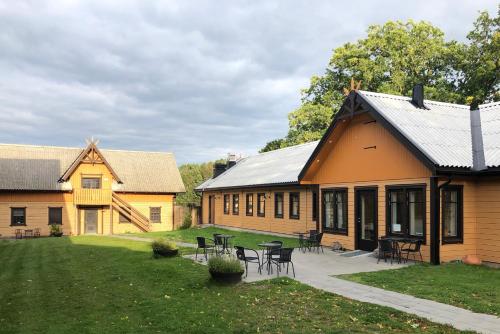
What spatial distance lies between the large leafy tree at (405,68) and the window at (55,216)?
20644mm

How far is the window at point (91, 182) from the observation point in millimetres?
35056

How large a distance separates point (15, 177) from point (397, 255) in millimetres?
28931

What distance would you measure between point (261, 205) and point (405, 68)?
18.7 m

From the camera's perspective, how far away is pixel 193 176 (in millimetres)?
58938

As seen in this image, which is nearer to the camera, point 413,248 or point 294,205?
point 413,248

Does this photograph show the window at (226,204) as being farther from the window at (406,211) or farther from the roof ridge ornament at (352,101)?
the window at (406,211)

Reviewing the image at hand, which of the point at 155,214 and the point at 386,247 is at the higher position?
the point at 386,247

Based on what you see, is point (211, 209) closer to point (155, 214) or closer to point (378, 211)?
point (155, 214)

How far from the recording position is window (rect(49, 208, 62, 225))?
3372 centimetres

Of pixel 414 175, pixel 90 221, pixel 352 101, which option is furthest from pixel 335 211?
pixel 90 221

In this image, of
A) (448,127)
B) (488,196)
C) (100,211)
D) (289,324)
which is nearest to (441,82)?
(448,127)

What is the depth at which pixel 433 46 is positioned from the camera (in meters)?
36.5

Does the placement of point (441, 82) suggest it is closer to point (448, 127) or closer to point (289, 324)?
point (448, 127)

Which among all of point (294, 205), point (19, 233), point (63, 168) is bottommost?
Answer: point (19, 233)
